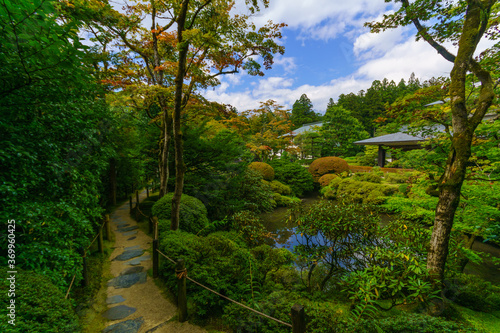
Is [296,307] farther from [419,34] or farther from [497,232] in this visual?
[419,34]

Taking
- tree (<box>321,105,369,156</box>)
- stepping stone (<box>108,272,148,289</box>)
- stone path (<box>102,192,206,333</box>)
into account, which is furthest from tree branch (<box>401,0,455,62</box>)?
tree (<box>321,105,369,156</box>)

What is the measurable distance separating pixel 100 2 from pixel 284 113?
1676 centimetres

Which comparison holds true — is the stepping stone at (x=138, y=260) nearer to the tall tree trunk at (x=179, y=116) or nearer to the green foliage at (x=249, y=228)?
the tall tree trunk at (x=179, y=116)

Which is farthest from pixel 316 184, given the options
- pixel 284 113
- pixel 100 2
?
pixel 100 2

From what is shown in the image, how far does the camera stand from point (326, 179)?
15.7 metres

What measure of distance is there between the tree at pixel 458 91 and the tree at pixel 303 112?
42620mm

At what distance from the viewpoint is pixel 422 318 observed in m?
2.20

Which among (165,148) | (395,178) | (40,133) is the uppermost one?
→ (165,148)

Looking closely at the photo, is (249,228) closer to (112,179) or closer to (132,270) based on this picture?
(132,270)

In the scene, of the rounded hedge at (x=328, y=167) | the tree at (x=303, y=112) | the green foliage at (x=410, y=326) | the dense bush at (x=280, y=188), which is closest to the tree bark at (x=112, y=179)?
the dense bush at (x=280, y=188)

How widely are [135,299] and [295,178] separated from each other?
1334 centimetres

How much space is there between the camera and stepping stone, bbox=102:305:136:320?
326 centimetres

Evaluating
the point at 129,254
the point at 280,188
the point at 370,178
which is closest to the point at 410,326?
the point at 129,254

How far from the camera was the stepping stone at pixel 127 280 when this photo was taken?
413 cm
